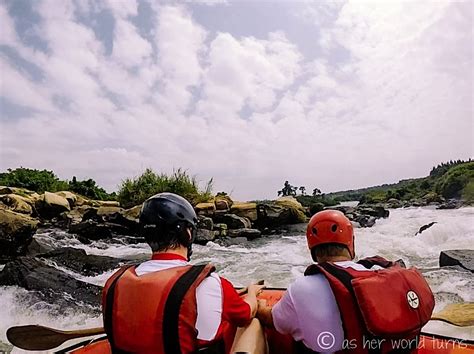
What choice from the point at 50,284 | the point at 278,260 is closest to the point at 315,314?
the point at 50,284

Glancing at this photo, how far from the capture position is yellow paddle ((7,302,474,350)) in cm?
270

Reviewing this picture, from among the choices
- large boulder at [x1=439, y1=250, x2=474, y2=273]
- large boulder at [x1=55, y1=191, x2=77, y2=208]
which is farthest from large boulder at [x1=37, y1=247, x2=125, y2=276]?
large boulder at [x1=55, y1=191, x2=77, y2=208]

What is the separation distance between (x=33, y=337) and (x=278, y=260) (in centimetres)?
587

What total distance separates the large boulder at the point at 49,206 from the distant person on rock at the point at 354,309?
14.0 meters

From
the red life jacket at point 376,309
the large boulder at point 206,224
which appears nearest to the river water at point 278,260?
the large boulder at point 206,224

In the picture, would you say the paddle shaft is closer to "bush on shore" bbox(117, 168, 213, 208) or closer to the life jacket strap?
the life jacket strap

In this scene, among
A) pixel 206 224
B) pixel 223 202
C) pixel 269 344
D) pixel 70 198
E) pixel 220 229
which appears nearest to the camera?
pixel 269 344

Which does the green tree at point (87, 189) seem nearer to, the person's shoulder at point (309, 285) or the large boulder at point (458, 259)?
the large boulder at point (458, 259)

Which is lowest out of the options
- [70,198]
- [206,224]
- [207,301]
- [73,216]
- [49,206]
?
[206,224]

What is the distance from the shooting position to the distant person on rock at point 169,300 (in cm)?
163

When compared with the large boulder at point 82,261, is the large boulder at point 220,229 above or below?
above

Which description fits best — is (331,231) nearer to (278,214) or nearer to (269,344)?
(269,344)

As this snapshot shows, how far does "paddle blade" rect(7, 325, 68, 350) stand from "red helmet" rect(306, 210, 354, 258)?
197cm

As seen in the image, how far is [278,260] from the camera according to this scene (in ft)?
26.8
